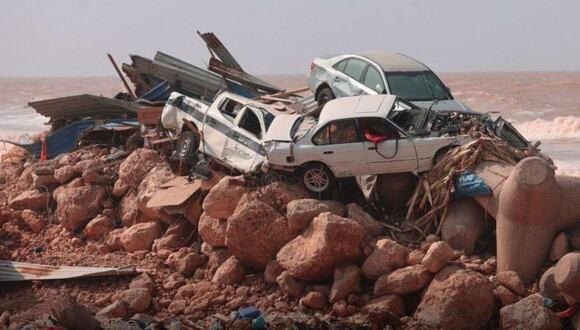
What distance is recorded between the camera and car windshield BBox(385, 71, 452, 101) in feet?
45.8

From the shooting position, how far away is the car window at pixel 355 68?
48.2 ft

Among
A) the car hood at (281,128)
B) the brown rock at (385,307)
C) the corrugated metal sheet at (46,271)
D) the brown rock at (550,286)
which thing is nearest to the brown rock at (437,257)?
the brown rock at (385,307)

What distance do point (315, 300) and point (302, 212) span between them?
1322 mm

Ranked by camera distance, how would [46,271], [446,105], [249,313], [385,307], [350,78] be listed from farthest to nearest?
[350,78] < [446,105] < [46,271] < [249,313] < [385,307]

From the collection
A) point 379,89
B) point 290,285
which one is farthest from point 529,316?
point 379,89

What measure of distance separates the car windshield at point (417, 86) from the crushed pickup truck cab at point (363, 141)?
1.91 m

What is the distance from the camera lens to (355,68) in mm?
14883

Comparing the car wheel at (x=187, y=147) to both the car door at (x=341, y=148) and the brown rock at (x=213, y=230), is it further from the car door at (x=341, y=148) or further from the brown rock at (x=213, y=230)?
the car door at (x=341, y=148)

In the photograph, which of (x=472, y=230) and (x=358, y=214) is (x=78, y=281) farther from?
(x=472, y=230)

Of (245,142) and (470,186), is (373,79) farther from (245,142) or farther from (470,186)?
(470,186)

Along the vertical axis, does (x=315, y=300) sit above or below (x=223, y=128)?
below

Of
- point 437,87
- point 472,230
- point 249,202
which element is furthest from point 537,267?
point 437,87

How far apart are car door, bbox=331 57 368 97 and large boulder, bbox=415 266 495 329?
607cm

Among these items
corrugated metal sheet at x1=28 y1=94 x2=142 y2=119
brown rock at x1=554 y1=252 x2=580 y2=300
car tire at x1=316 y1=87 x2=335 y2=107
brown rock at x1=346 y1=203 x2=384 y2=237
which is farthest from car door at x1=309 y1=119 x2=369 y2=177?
corrugated metal sheet at x1=28 y1=94 x2=142 y2=119
